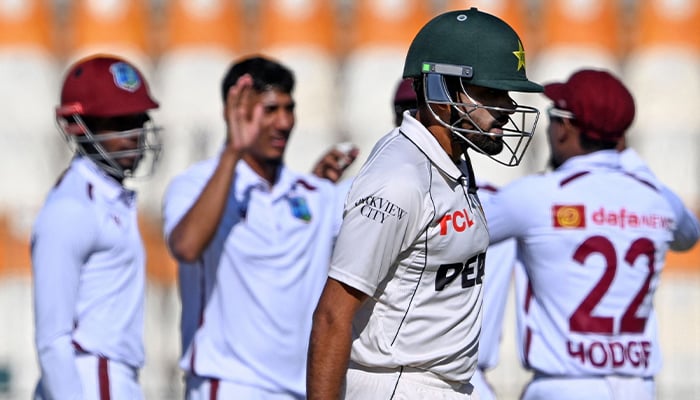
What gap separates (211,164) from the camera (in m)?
6.14

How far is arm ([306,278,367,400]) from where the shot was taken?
12.3ft

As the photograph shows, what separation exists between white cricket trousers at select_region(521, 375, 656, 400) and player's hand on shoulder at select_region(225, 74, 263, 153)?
164 cm

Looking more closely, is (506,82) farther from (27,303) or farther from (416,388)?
(27,303)

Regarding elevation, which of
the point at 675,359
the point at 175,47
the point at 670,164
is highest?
the point at 175,47

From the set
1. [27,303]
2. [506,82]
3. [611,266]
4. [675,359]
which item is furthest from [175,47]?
[506,82]

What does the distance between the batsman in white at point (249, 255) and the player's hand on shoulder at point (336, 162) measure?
1.18ft

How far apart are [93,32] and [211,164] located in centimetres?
789

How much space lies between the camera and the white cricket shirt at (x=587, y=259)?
567cm

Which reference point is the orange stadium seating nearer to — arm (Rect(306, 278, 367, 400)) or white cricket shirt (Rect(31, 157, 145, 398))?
white cricket shirt (Rect(31, 157, 145, 398))

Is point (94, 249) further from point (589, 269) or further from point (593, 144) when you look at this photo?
point (593, 144)

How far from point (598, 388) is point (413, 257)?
6.83 ft

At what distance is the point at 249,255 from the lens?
582 centimetres

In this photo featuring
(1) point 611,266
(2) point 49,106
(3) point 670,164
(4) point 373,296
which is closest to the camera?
(4) point 373,296

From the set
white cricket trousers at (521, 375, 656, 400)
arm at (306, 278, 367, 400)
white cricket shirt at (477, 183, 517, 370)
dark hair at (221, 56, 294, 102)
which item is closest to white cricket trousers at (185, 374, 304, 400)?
white cricket shirt at (477, 183, 517, 370)
